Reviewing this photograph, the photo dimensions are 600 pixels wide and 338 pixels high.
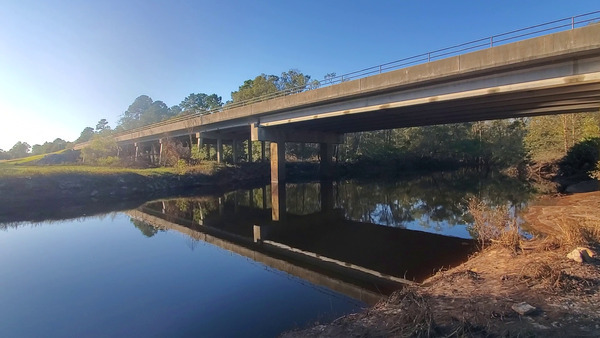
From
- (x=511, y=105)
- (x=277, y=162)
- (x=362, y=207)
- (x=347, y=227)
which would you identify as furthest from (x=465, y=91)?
(x=277, y=162)

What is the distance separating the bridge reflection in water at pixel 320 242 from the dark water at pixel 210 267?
5 centimetres

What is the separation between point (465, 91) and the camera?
17.3 m

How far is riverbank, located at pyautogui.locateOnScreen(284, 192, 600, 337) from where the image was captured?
4.00 meters

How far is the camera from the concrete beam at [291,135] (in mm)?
31522

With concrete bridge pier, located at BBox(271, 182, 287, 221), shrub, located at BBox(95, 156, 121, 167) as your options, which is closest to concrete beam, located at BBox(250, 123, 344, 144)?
concrete bridge pier, located at BBox(271, 182, 287, 221)

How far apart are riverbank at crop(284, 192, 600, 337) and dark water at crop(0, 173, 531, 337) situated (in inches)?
47.0

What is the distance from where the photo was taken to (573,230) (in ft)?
23.7

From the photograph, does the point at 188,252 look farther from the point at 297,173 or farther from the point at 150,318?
the point at 297,173

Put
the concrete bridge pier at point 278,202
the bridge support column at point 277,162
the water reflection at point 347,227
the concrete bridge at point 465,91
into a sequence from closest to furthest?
the water reflection at point 347,227, the concrete bridge at point 465,91, the concrete bridge pier at point 278,202, the bridge support column at point 277,162

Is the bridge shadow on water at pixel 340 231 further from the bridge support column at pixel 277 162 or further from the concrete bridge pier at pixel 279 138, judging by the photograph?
the concrete bridge pier at pixel 279 138

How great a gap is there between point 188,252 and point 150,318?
4.80 m

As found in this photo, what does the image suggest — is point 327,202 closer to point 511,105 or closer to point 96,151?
point 511,105

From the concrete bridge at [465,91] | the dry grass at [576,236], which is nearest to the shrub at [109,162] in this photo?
the concrete bridge at [465,91]

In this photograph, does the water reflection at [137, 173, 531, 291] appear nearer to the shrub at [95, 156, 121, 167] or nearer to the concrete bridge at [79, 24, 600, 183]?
the concrete bridge at [79, 24, 600, 183]
